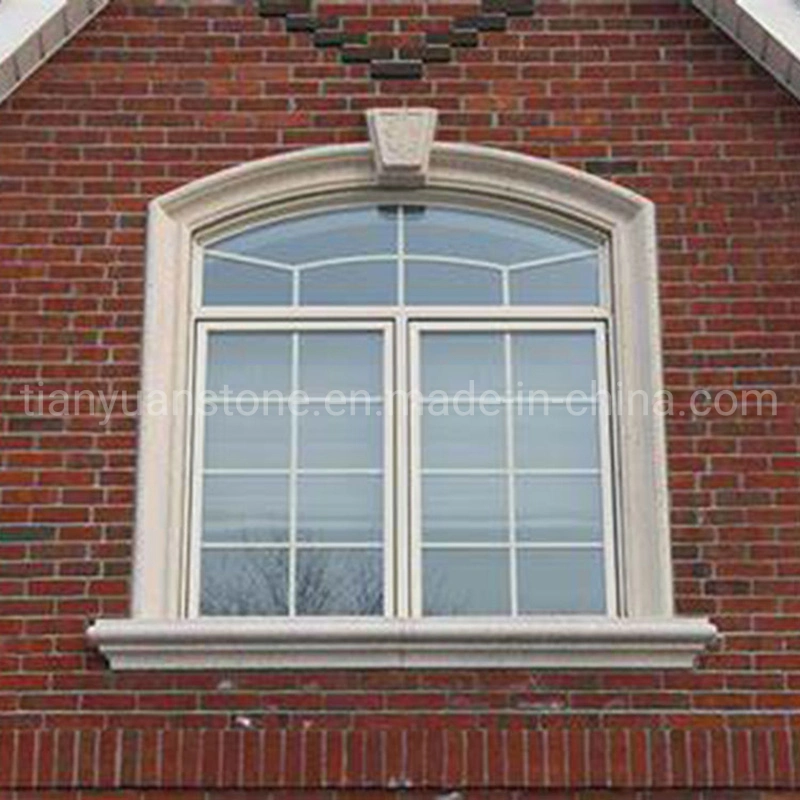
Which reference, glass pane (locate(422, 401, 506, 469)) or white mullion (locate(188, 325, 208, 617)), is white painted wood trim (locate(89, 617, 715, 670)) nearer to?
white mullion (locate(188, 325, 208, 617))

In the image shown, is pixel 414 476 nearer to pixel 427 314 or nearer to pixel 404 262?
pixel 427 314

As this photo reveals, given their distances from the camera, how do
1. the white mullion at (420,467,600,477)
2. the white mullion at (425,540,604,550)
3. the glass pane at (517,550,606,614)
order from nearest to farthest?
the glass pane at (517,550,606,614) < the white mullion at (425,540,604,550) < the white mullion at (420,467,600,477)

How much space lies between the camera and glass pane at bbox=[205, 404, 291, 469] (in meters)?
8.35

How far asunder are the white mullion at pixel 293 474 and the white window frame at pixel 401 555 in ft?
0.68

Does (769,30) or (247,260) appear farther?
(247,260)

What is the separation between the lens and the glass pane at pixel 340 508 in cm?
823

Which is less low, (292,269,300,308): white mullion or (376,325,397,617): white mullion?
(292,269,300,308): white mullion

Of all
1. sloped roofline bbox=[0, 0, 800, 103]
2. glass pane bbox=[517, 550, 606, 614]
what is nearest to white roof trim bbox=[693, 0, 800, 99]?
sloped roofline bbox=[0, 0, 800, 103]

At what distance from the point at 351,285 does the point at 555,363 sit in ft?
3.25

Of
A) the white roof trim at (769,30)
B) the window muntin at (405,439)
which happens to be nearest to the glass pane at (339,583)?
the window muntin at (405,439)

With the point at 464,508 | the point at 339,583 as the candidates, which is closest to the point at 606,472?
the point at 464,508

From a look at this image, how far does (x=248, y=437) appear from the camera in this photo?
27.6 ft

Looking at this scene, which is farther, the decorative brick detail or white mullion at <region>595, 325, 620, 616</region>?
the decorative brick detail

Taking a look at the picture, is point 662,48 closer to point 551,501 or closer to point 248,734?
point 551,501
